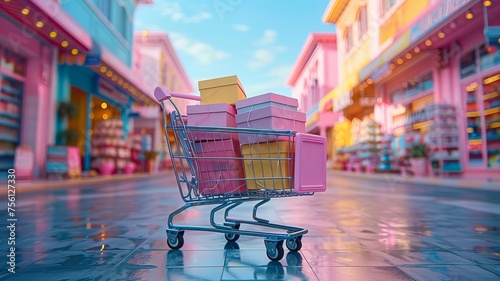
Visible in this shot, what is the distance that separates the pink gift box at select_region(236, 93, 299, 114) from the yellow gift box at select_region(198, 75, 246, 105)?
0.44 feet

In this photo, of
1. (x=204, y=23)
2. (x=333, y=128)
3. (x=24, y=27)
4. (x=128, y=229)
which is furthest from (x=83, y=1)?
(x=333, y=128)

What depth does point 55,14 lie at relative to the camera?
9438 mm

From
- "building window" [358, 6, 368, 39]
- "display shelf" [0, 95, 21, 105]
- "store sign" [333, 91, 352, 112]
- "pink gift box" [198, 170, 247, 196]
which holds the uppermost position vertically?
"building window" [358, 6, 368, 39]

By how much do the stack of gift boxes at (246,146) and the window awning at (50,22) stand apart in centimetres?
796

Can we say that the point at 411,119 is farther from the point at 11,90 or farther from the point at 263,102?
the point at 11,90

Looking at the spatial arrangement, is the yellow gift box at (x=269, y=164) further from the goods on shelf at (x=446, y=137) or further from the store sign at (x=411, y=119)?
the store sign at (x=411, y=119)

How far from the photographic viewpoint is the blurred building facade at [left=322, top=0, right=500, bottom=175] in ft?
32.8

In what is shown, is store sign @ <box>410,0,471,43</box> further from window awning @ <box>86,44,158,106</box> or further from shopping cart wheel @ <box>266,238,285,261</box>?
window awning @ <box>86,44,158,106</box>

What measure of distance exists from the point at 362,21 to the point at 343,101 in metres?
4.55

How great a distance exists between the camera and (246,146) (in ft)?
8.32

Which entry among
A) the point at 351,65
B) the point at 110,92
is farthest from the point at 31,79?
the point at 351,65

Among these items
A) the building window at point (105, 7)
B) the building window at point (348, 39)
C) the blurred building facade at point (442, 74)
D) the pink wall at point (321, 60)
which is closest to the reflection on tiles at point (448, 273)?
the blurred building facade at point (442, 74)

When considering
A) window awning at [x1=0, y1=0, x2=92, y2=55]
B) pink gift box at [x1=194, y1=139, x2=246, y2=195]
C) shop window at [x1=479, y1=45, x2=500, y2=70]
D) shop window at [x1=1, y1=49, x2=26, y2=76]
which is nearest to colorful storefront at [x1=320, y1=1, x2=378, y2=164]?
shop window at [x1=479, y1=45, x2=500, y2=70]

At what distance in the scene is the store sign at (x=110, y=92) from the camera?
55.8 ft
